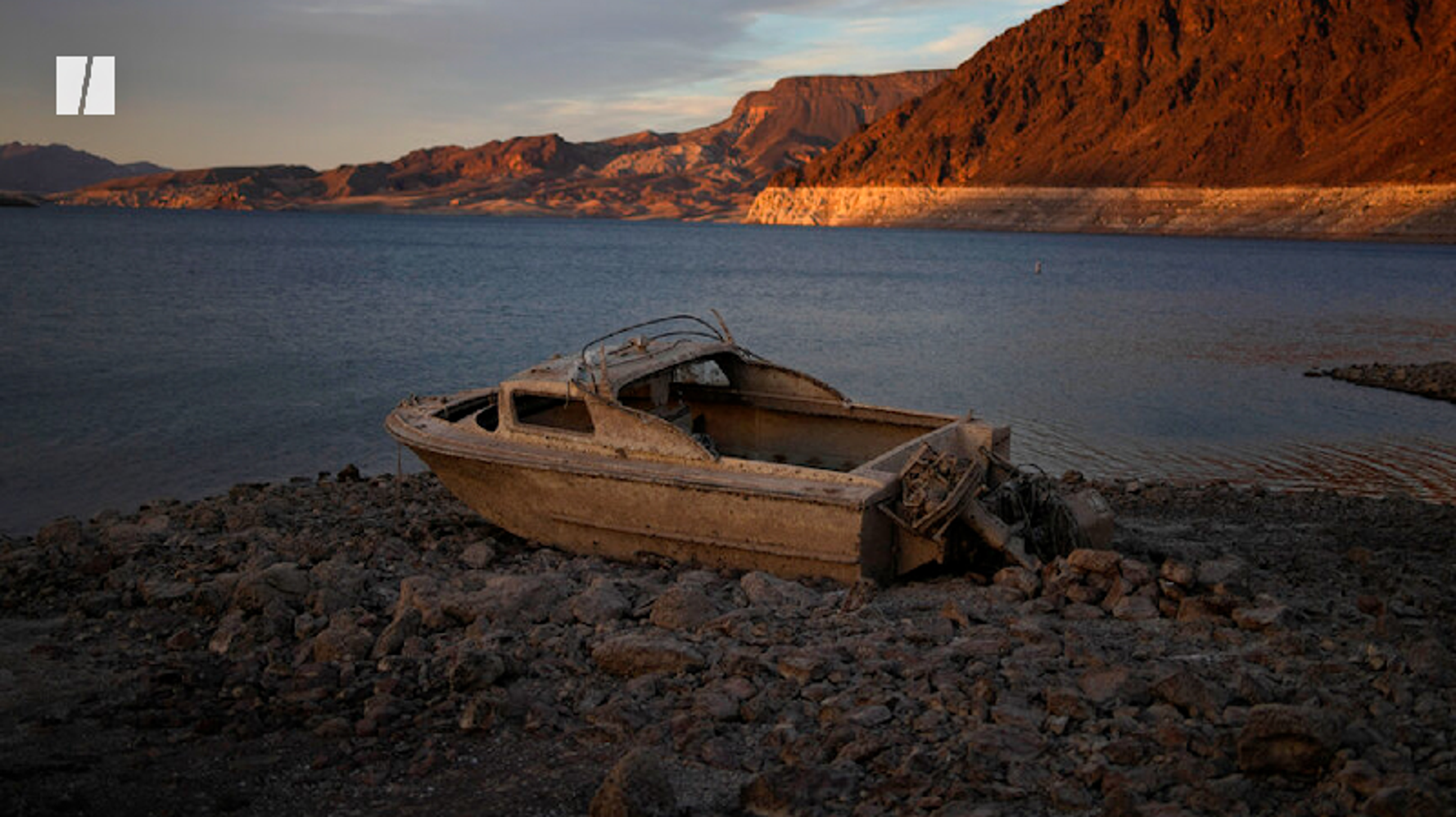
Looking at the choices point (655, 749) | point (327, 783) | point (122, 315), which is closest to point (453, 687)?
point (327, 783)

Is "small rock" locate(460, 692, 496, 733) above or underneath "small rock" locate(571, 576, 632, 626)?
underneath

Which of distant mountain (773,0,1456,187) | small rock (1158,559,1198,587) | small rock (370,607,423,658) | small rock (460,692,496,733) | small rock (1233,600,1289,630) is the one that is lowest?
small rock (460,692,496,733)

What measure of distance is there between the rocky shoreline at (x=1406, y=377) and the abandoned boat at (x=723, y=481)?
16.3 metres

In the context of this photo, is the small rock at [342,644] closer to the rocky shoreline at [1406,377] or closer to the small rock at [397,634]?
the small rock at [397,634]

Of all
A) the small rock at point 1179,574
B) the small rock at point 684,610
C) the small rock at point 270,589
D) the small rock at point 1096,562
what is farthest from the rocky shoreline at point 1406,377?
the small rock at point 270,589

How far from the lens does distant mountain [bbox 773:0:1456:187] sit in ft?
412

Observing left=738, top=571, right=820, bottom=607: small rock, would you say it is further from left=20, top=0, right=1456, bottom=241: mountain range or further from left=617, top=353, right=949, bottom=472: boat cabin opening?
left=20, top=0, right=1456, bottom=241: mountain range

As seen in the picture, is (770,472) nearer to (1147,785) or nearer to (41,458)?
(1147,785)

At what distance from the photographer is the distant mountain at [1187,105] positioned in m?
126

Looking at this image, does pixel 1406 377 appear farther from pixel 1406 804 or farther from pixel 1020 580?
pixel 1406 804

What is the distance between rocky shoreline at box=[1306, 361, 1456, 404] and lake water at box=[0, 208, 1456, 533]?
0.53m

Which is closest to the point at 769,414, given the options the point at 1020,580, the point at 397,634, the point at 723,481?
the point at 723,481

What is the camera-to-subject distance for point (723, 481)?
856 centimetres

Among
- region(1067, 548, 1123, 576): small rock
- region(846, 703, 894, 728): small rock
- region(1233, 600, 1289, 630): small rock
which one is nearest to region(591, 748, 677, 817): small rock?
region(846, 703, 894, 728): small rock
